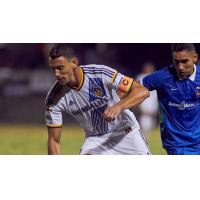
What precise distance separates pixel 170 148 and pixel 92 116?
31.9 inches

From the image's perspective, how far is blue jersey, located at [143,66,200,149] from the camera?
6.76m

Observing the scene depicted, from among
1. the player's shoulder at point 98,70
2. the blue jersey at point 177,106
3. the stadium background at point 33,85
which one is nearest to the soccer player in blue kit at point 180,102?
the blue jersey at point 177,106

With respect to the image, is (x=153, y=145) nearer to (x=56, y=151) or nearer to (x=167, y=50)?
(x=167, y=50)

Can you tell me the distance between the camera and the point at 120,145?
6.82m

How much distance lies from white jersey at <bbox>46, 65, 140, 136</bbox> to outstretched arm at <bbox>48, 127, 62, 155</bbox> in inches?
2.0

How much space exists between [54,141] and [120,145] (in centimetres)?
63

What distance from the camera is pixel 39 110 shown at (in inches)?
396

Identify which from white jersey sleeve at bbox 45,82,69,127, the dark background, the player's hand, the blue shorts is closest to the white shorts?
the blue shorts

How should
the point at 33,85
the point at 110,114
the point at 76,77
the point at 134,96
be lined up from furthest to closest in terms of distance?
the point at 33,85
the point at 76,77
the point at 134,96
the point at 110,114

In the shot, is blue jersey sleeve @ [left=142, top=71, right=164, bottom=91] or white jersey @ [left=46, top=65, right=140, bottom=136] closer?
white jersey @ [left=46, top=65, right=140, bottom=136]

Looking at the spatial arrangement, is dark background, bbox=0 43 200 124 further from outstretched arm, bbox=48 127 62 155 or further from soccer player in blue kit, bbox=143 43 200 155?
outstretched arm, bbox=48 127 62 155

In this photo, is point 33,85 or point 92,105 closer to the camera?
point 92,105

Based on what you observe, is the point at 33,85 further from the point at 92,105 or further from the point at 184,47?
the point at 184,47

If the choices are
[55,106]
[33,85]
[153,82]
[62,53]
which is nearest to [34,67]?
[33,85]
